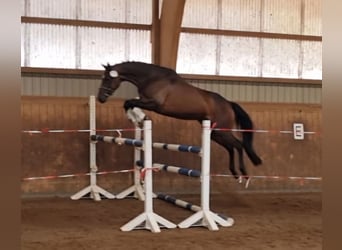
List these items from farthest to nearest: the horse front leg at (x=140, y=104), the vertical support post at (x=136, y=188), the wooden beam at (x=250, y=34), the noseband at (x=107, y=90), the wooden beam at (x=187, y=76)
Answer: the wooden beam at (x=250, y=34) < the wooden beam at (x=187, y=76) < the vertical support post at (x=136, y=188) < the noseband at (x=107, y=90) < the horse front leg at (x=140, y=104)

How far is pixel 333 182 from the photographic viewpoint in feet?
1.30

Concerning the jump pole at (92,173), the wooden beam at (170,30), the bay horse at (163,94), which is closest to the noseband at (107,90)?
the bay horse at (163,94)

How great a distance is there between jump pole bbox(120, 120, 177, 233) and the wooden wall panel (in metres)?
2.19

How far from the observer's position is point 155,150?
6.70 m

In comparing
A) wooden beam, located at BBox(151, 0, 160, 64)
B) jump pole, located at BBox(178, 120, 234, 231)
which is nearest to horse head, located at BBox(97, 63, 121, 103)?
jump pole, located at BBox(178, 120, 234, 231)

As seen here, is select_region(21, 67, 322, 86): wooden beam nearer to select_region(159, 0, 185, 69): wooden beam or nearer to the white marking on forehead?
select_region(159, 0, 185, 69): wooden beam

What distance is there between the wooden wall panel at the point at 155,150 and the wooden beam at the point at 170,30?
128cm

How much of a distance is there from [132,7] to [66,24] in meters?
1.14

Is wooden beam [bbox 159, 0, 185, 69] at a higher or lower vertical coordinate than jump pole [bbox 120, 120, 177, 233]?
higher

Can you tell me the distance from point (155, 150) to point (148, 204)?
8.15ft

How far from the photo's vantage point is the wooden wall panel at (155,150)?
6246 mm

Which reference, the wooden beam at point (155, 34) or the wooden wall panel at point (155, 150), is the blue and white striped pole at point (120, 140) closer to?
the wooden wall panel at point (155, 150)

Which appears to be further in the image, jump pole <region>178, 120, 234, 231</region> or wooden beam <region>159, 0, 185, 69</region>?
wooden beam <region>159, 0, 185, 69</region>

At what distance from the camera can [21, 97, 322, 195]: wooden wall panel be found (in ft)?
20.5
